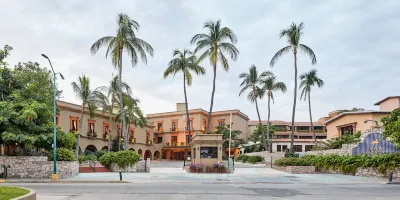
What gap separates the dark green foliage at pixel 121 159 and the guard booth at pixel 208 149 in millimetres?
5325

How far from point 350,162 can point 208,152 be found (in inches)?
452

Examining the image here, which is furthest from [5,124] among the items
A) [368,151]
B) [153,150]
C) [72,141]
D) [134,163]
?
[153,150]

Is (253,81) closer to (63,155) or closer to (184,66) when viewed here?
(184,66)

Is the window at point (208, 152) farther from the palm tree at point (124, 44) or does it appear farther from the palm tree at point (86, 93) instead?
the palm tree at point (86, 93)

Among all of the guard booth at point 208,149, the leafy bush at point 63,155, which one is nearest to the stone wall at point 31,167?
the leafy bush at point 63,155

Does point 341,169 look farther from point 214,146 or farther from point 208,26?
point 208,26

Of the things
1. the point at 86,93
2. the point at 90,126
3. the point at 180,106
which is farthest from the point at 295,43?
the point at 180,106

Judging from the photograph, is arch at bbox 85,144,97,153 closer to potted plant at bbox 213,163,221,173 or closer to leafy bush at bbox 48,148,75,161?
leafy bush at bbox 48,148,75,161

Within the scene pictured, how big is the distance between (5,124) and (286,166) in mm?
22779

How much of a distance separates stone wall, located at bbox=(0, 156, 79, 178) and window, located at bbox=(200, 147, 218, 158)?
36.7ft

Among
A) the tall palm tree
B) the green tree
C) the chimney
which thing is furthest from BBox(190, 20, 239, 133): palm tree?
the chimney

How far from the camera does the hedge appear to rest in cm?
2517

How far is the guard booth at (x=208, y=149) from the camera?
101ft

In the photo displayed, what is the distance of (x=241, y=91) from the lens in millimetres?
Answer: 53906
